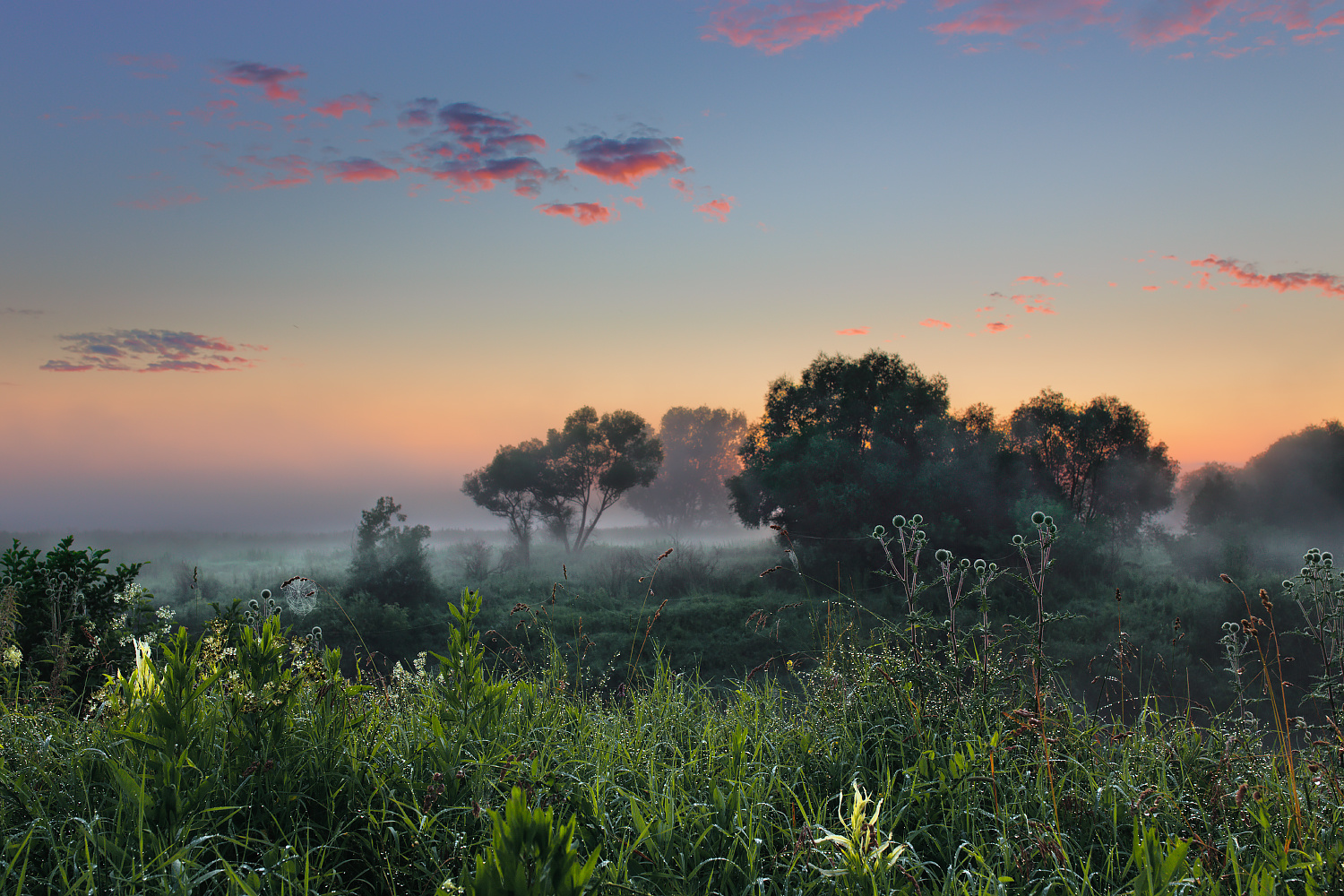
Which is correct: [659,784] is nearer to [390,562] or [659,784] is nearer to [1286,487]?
[390,562]

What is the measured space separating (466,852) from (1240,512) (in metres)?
39.8

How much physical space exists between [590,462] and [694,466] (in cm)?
1818

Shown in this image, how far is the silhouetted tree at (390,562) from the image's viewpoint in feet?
77.5

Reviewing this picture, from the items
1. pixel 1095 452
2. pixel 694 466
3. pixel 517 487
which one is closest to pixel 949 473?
pixel 1095 452

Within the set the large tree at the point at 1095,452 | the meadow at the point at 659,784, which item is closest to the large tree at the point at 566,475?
the large tree at the point at 1095,452

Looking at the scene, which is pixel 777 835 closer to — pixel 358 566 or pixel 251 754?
pixel 251 754

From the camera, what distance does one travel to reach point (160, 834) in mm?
2586

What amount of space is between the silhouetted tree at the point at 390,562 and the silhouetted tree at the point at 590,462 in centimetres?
1477

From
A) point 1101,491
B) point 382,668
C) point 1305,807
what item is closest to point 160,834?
point 1305,807

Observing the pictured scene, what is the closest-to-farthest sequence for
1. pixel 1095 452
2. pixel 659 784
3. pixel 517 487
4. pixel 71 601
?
pixel 659 784, pixel 71 601, pixel 1095 452, pixel 517 487

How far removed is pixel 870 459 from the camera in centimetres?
2588

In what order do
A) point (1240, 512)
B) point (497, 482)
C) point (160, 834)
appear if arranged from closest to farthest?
point (160, 834), point (1240, 512), point (497, 482)

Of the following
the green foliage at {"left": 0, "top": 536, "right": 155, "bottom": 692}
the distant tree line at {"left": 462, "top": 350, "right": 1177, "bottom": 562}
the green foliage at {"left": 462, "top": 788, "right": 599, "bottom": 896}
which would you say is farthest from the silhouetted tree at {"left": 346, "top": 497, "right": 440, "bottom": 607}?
the green foliage at {"left": 462, "top": 788, "right": 599, "bottom": 896}

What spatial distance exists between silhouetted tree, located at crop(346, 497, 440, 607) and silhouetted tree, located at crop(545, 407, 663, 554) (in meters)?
14.8
